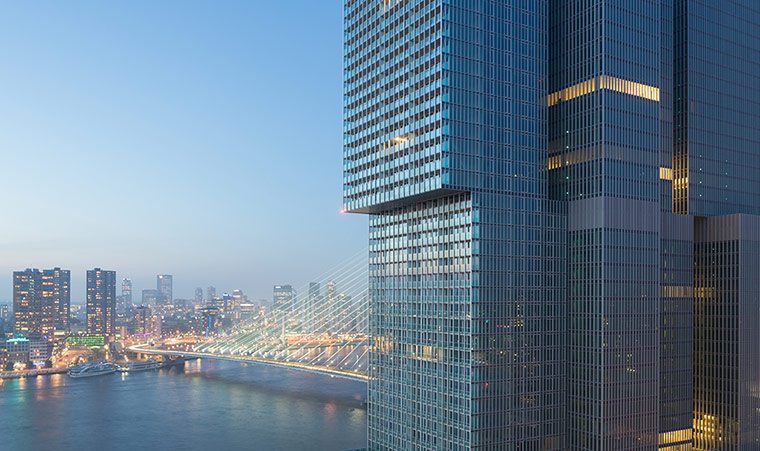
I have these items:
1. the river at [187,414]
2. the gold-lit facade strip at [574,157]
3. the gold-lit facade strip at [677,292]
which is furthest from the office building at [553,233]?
the river at [187,414]

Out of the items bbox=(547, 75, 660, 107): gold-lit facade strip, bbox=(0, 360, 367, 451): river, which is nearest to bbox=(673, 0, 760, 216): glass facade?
bbox=(547, 75, 660, 107): gold-lit facade strip

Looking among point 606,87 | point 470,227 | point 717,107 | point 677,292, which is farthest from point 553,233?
point 717,107

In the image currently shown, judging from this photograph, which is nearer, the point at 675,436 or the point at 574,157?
the point at 574,157

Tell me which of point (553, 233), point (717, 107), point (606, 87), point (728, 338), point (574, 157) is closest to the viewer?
point (606, 87)

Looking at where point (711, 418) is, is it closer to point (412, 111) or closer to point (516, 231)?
point (516, 231)

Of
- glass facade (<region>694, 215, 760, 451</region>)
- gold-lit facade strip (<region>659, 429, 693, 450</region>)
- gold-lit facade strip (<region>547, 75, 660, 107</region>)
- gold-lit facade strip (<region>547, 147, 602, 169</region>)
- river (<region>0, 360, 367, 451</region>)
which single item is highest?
gold-lit facade strip (<region>547, 75, 660, 107</region>)

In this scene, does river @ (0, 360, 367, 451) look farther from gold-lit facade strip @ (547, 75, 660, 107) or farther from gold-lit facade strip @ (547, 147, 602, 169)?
gold-lit facade strip @ (547, 75, 660, 107)

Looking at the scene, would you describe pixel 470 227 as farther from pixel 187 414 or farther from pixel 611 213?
pixel 187 414
